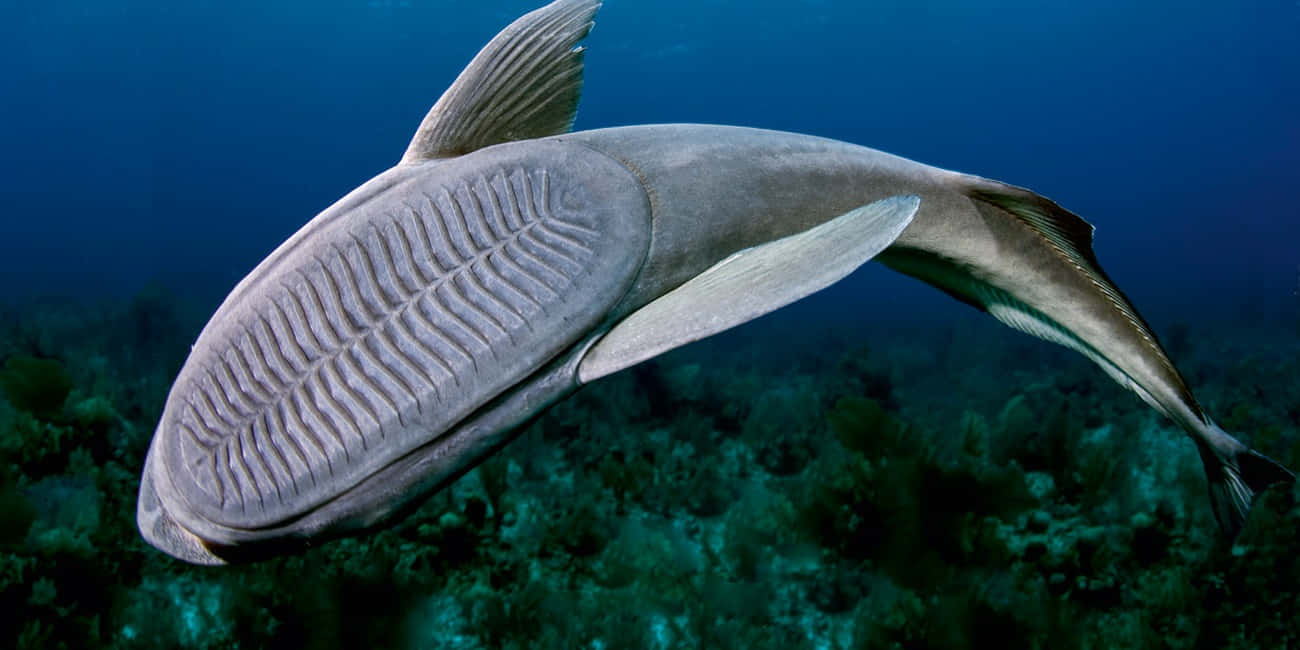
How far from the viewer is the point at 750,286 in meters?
0.88

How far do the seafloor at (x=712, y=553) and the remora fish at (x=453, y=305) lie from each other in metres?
2.02

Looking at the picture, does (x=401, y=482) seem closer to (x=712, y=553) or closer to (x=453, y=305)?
(x=453, y=305)

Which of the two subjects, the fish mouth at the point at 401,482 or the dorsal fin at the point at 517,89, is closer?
the fish mouth at the point at 401,482

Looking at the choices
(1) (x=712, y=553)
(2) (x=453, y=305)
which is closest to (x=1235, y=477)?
(2) (x=453, y=305)

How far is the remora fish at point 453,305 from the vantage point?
0.86 m

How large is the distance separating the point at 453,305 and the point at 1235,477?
181 cm

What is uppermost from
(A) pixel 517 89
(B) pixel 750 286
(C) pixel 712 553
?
(A) pixel 517 89

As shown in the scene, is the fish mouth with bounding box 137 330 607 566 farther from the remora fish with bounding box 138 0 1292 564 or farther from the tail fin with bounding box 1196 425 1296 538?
the tail fin with bounding box 1196 425 1296 538

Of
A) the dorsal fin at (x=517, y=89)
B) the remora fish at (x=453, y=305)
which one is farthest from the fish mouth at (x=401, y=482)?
the dorsal fin at (x=517, y=89)

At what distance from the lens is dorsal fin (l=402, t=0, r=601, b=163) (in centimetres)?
109

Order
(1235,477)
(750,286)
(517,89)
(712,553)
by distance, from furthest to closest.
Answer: (712,553) → (1235,477) → (517,89) → (750,286)

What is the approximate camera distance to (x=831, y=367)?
9.59 meters

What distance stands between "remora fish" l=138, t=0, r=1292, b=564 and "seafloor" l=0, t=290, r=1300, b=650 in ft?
6.64

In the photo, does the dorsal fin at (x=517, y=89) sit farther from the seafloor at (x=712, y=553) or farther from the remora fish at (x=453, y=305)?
the seafloor at (x=712, y=553)
